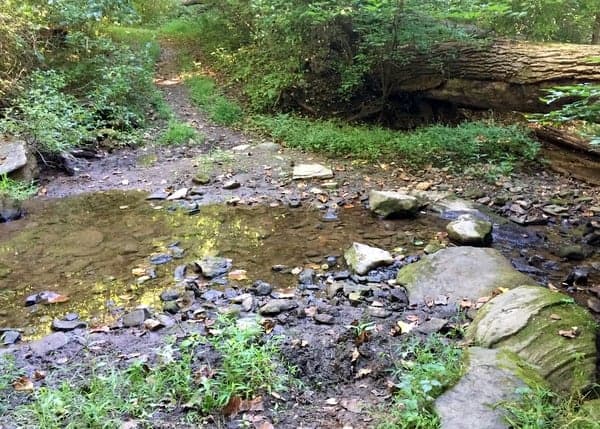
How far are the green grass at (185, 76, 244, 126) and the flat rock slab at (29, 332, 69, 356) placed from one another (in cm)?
663

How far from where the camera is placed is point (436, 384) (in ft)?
8.02

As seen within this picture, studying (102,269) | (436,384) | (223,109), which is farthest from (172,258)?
(223,109)

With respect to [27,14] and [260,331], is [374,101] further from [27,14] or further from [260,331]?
[260,331]

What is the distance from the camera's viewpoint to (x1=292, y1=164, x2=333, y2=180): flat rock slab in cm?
672

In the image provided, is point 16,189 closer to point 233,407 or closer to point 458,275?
point 233,407

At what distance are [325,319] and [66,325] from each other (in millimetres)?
1854

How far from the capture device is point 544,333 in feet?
9.08

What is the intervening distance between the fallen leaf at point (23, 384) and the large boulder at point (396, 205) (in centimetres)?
377

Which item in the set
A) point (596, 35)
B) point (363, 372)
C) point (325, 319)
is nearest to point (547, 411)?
point (363, 372)

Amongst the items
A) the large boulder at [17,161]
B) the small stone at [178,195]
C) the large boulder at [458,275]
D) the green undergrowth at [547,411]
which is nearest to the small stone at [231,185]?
the small stone at [178,195]

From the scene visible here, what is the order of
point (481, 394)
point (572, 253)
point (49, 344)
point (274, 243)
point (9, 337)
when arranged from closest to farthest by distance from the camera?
1. point (481, 394)
2. point (49, 344)
3. point (9, 337)
4. point (572, 253)
5. point (274, 243)

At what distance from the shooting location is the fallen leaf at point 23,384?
278 cm

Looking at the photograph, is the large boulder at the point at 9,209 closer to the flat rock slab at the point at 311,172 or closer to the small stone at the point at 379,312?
the flat rock slab at the point at 311,172

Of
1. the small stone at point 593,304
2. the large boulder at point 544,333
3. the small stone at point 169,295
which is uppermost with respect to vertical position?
the large boulder at point 544,333
